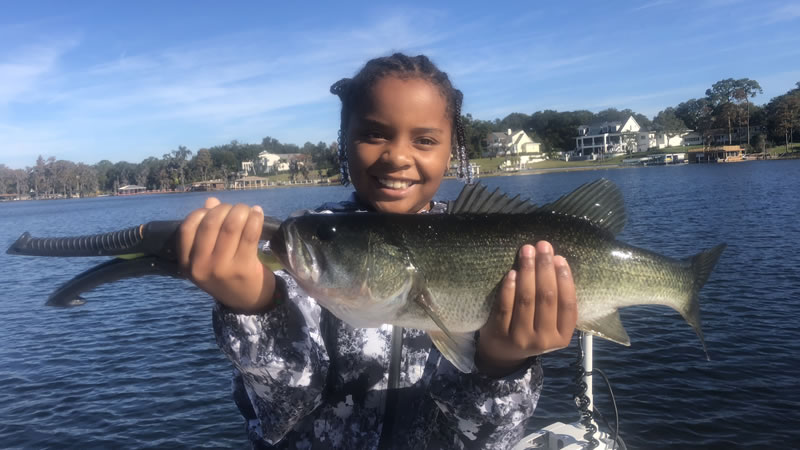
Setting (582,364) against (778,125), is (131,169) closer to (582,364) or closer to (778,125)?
(778,125)

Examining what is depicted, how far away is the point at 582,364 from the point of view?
5020 mm

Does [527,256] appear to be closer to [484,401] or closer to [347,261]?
[484,401]

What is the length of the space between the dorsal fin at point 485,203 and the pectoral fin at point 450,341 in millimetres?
538

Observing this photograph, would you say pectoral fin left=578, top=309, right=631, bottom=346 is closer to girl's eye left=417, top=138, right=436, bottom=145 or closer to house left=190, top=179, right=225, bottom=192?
girl's eye left=417, top=138, right=436, bottom=145

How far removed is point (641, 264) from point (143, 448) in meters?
10.8

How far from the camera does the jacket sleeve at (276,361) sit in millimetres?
2410

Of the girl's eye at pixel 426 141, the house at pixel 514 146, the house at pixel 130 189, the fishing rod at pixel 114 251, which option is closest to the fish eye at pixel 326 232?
the fishing rod at pixel 114 251

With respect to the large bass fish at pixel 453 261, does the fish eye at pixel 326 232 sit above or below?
above

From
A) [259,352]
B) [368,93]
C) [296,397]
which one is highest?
[368,93]

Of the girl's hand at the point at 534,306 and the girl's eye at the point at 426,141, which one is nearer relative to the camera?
the girl's hand at the point at 534,306

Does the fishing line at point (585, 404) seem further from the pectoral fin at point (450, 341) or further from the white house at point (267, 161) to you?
the white house at point (267, 161)

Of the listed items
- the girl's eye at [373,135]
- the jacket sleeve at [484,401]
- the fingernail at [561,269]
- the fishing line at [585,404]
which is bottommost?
the fishing line at [585,404]

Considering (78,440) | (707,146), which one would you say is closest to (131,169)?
(707,146)

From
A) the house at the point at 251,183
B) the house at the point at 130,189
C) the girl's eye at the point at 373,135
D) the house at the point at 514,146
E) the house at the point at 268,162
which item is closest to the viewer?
the girl's eye at the point at 373,135
